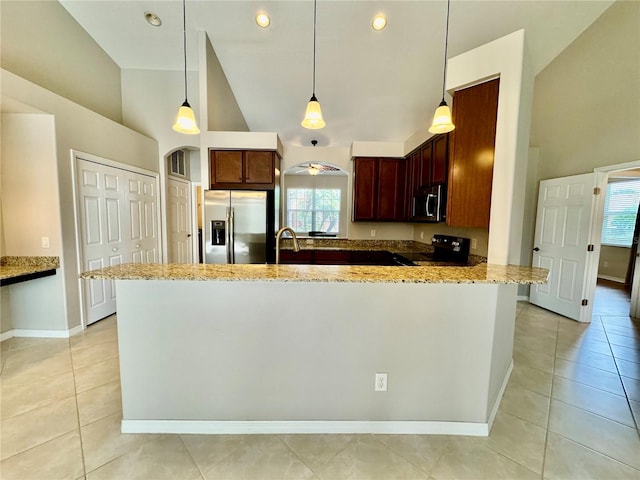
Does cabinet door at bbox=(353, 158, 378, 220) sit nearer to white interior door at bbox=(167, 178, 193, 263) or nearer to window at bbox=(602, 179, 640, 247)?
white interior door at bbox=(167, 178, 193, 263)

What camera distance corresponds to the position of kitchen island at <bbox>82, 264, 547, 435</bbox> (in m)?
1.55

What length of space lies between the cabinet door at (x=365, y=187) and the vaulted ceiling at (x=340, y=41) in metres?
0.76

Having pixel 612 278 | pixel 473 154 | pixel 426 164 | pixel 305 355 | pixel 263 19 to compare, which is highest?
pixel 263 19

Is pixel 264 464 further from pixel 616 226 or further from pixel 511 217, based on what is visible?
pixel 616 226

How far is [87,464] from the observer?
4.66 feet

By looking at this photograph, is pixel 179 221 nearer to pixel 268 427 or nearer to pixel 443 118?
pixel 268 427

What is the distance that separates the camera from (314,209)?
8.63 m

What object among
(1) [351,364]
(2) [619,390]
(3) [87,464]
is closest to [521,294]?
(2) [619,390]

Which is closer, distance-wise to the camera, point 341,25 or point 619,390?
point 619,390

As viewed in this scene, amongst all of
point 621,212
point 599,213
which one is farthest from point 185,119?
point 621,212

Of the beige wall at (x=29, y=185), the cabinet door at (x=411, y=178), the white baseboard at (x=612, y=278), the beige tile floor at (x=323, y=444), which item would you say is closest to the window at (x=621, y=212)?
the white baseboard at (x=612, y=278)

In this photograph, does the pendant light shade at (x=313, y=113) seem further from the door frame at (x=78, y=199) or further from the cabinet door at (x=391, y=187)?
the door frame at (x=78, y=199)

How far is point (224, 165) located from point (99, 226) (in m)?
1.72

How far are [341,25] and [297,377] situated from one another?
3.67 meters
